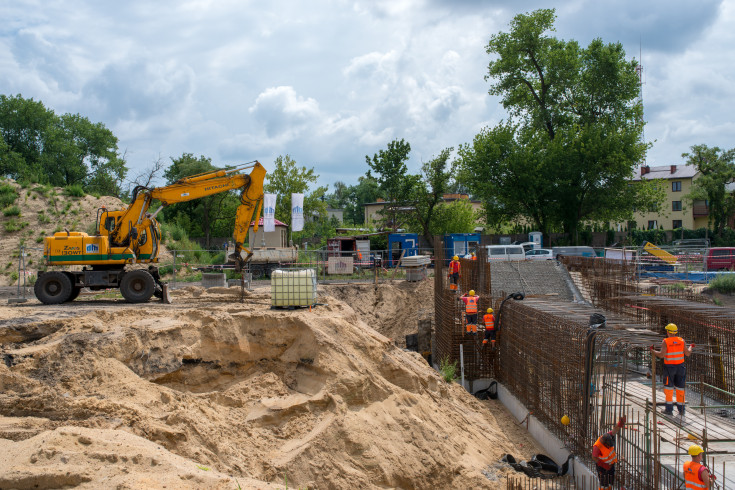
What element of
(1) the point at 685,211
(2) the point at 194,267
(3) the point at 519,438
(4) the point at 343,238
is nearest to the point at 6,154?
(2) the point at 194,267

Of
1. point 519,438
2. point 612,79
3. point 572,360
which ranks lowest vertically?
point 519,438

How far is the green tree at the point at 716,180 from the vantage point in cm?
4831

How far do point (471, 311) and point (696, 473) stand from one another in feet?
30.4

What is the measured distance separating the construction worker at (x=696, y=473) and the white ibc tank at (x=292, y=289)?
8.40m

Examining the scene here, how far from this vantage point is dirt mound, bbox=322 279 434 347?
2456 cm

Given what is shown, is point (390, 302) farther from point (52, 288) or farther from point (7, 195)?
point (7, 195)

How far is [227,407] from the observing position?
10.4 metres

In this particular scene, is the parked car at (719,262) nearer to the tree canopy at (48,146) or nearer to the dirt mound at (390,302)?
the dirt mound at (390,302)

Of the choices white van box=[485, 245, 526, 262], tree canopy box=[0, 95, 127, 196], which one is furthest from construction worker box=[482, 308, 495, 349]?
tree canopy box=[0, 95, 127, 196]

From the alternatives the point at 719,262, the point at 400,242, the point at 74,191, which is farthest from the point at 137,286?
the point at 719,262

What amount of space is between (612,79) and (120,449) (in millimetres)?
40449

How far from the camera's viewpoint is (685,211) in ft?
189

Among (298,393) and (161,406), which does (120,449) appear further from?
(298,393)

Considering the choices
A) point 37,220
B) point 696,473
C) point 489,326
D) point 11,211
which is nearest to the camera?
point 696,473
